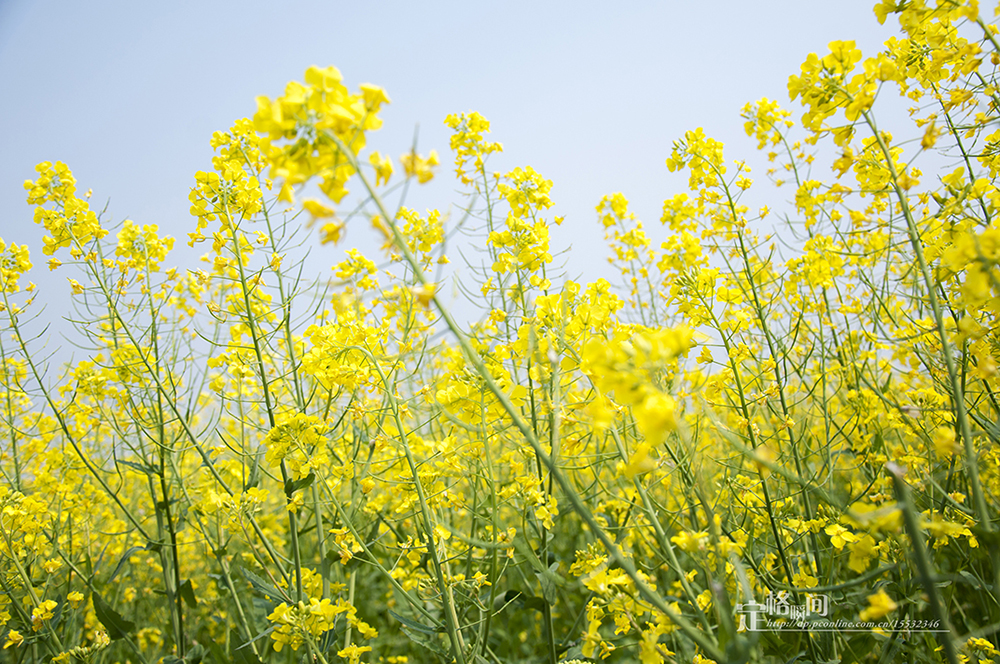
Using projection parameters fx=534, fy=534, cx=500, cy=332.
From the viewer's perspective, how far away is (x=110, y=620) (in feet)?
9.18

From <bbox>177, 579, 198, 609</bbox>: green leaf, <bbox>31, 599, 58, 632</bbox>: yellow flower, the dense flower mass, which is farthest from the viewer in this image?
<bbox>177, 579, 198, 609</bbox>: green leaf

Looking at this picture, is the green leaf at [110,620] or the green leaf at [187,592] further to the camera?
the green leaf at [187,592]

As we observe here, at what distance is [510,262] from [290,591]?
194 cm

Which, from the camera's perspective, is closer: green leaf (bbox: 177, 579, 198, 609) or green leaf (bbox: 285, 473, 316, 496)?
green leaf (bbox: 285, 473, 316, 496)

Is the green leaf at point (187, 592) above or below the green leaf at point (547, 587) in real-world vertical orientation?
above

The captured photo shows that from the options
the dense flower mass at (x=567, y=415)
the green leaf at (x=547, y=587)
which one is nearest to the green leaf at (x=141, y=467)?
the dense flower mass at (x=567, y=415)

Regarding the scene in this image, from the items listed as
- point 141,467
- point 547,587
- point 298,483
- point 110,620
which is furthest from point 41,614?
point 547,587

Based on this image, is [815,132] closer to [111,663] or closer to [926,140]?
[926,140]

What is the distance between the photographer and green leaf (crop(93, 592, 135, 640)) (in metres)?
2.77

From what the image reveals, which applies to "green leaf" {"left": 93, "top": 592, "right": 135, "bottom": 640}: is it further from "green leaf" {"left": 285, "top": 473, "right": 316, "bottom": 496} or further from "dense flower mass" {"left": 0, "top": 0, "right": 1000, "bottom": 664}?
"green leaf" {"left": 285, "top": 473, "right": 316, "bottom": 496}

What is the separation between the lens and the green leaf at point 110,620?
9.09 feet

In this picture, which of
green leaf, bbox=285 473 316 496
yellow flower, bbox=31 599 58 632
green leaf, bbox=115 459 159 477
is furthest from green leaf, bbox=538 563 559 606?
yellow flower, bbox=31 599 58 632

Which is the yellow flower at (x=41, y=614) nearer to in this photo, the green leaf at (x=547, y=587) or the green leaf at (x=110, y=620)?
the green leaf at (x=110, y=620)

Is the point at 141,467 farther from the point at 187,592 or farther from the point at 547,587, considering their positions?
the point at 547,587
